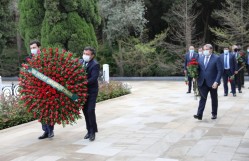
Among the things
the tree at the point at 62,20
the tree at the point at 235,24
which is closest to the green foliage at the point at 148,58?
the tree at the point at 235,24

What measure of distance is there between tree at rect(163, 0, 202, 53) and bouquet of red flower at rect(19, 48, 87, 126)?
17064 millimetres

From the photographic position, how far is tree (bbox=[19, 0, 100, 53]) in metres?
17.7

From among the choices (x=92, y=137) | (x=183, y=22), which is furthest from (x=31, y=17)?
(x=92, y=137)

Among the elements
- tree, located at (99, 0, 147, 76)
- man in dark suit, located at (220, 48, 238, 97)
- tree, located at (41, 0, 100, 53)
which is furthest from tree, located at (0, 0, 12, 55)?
man in dark suit, located at (220, 48, 238, 97)

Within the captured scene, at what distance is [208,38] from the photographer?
2642cm

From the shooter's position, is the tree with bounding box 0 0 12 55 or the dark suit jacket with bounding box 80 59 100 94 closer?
the dark suit jacket with bounding box 80 59 100 94

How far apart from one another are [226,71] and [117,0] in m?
11.7

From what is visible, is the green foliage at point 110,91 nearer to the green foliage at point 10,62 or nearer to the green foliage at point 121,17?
the green foliage at point 121,17

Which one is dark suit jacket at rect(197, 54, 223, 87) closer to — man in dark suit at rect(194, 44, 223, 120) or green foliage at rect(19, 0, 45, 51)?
man in dark suit at rect(194, 44, 223, 120)

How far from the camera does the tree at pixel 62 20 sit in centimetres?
1769

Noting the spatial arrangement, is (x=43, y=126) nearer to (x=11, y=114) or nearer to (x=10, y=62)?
(x=11, y=114)

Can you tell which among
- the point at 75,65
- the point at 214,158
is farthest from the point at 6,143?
the point at 214,158

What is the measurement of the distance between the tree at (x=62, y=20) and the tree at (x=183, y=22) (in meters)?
6.79

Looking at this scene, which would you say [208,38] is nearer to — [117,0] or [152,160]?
[117,0]
